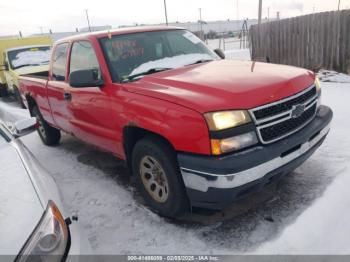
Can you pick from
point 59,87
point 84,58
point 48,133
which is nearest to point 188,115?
point 84,58

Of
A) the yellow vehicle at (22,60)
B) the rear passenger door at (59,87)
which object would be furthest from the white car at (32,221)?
the yellow vehicle at (22,60)

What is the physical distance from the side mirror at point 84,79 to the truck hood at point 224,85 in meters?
0.43

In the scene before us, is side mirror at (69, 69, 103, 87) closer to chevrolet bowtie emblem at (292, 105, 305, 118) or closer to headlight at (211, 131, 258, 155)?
headlight at (211, 131, 258, 155)

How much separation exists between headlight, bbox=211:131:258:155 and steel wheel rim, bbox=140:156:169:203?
2.18ft

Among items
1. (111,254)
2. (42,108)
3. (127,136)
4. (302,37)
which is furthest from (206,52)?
(302,37)

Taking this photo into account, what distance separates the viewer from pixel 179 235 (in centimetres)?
296

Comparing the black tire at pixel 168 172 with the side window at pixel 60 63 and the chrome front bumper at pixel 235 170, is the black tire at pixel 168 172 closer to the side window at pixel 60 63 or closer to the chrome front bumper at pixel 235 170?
the chrome front bumper at pixel 235 170

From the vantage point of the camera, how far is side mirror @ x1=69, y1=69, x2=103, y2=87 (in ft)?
11.2

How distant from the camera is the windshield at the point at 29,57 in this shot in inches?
424

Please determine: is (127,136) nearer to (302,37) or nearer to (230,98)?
(230,98)

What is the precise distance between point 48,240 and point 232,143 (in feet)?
4.82

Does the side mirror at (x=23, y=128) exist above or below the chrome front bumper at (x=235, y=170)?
above

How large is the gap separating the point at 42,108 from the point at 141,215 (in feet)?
10.9

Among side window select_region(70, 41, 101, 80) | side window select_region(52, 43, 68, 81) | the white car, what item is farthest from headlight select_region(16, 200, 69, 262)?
side window select_region(52, 43, 68, 81)
